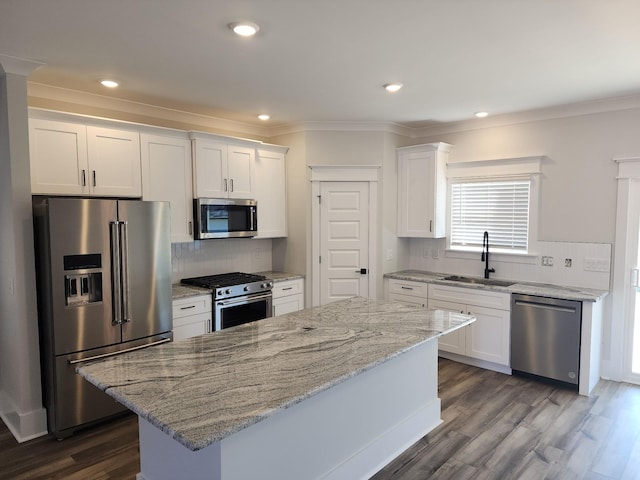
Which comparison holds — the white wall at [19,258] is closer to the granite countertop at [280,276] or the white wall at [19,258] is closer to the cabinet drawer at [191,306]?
the cabinet drawer at [191,306]

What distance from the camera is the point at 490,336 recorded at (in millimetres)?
4324

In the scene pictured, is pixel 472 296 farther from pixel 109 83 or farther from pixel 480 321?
pixel 109 83

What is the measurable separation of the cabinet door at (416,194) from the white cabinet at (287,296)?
1.42 meters

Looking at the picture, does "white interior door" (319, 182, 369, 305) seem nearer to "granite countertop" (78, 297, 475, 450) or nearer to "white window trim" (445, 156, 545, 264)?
"white window trim" (445, 156, 545, 264)

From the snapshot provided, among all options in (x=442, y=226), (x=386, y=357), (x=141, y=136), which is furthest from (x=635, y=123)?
(x=141, y=136)

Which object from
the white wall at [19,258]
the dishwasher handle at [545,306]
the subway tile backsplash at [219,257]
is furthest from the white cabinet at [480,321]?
the white wall at [19,258]

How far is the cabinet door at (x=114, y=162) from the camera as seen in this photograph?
352cm

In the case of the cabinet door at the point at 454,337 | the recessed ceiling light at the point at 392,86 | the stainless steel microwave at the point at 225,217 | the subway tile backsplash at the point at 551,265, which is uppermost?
the recessed ceiling light at the point at 392,86

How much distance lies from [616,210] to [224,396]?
4005mm

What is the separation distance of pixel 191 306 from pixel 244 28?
2.50 meters

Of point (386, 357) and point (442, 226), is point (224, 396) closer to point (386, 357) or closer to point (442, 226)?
point (386, 357)

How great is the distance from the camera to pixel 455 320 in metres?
2.93

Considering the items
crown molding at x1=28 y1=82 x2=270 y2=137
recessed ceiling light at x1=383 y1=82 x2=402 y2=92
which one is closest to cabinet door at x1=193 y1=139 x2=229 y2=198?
crown molding at x1=28 y1=82 x2=270 y2=137

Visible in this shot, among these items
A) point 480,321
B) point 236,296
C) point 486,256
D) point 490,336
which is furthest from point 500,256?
point 236,296
